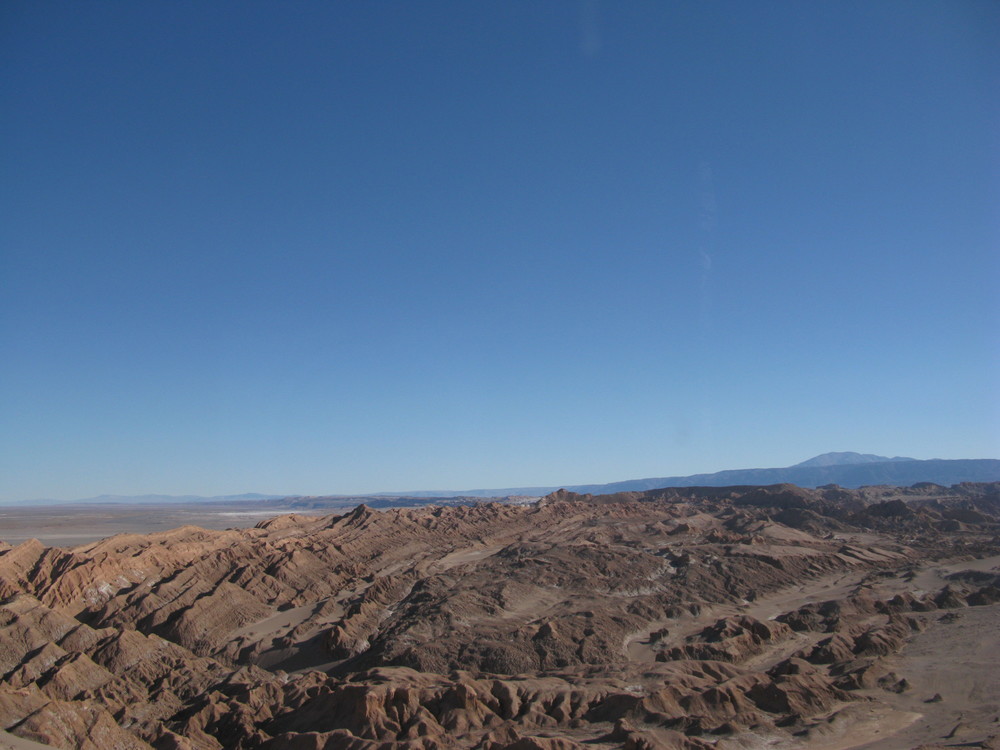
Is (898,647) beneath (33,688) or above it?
beneath

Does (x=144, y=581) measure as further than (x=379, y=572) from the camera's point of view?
No

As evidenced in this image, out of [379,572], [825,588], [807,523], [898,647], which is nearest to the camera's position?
[898,647]

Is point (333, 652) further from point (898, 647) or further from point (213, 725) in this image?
point (898, 647)

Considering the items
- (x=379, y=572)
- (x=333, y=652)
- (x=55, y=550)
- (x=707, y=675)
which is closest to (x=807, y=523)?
(x=379, y=572)

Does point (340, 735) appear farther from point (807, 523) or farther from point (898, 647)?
point (807, 523)

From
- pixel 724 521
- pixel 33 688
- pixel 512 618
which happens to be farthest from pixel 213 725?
pixel 724 521

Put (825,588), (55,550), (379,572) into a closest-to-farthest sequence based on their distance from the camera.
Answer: (55,550), (825,588), (379,572)
